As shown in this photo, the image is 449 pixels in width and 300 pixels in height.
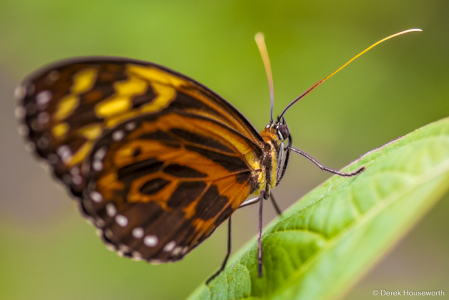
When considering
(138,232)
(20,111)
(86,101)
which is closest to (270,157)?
(138,232)

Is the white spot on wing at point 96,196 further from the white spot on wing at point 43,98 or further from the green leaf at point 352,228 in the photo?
the green leaf at point 352,228

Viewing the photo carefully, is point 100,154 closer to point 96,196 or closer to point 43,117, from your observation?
point 96,196

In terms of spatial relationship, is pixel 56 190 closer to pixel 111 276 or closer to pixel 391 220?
pixel 111 276

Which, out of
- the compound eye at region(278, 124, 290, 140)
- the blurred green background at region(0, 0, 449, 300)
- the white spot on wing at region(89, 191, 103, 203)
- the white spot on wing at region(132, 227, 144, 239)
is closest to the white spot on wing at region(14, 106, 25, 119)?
the white spot on wing at region(89, 191, 103, 203)

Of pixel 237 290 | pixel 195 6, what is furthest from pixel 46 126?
pixel 195 6

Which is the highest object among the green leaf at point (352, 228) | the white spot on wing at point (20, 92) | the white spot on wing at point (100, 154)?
the white spot on wing at point (20, 92)

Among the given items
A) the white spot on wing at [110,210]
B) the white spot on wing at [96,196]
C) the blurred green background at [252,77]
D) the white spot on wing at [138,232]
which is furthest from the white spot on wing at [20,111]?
the blurred green background at [252,77]
